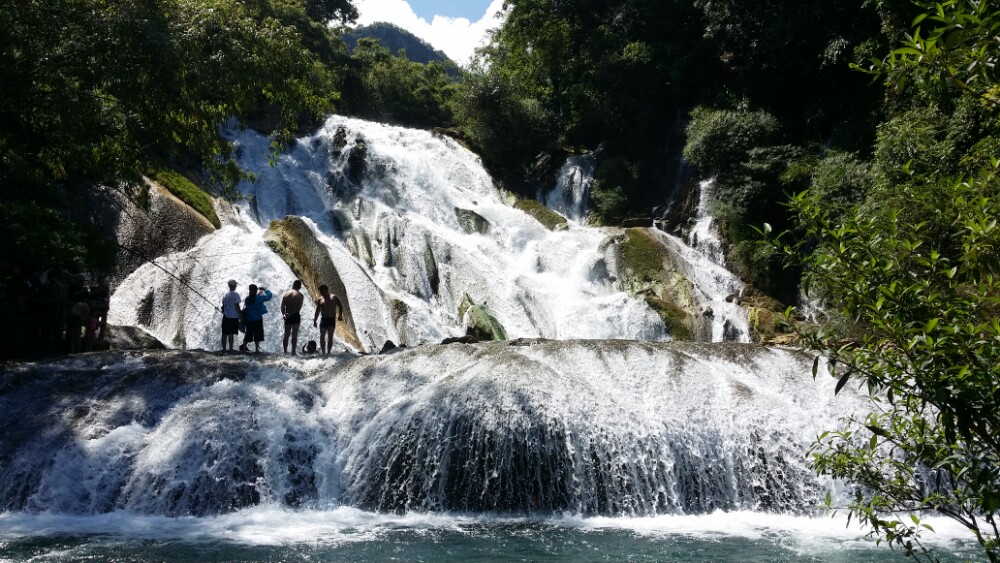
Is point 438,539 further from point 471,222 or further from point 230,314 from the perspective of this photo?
point 471,222

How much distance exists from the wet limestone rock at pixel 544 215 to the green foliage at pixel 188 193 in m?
9.24

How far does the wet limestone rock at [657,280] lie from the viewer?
18.1 metres

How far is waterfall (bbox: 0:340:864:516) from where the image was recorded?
29.4 feet

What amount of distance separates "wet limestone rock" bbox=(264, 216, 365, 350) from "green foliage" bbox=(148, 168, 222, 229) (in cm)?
183

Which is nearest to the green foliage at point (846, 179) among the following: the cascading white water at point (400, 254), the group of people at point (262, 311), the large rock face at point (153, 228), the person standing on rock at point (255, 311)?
the cascading white water at point (400, 254)

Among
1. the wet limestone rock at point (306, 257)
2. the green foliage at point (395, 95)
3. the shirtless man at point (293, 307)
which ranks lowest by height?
the shirtless man at point (293, 307)

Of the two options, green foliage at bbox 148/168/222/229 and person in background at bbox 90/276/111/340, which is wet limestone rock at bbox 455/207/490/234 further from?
person in background at bbox 90/276/111/340

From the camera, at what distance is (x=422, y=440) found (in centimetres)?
938

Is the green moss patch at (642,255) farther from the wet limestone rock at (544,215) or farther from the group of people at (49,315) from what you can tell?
the group of people at (49,315)

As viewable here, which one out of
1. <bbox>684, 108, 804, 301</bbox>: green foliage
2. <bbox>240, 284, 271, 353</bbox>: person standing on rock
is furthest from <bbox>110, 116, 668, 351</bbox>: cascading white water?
<bbox>684, 108, 804, 301</bbox>: green foliage

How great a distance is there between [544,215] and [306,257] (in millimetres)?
8448

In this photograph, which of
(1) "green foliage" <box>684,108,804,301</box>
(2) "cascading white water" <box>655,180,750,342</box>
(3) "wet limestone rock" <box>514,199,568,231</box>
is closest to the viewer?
(2) "cascading white water" <box>655,180,750,342</box>

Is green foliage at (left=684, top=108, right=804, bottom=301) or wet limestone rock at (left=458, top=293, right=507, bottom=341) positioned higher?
green foliage at (left=684, top=108, right=804, bottom=301)

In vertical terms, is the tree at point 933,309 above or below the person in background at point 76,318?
below
